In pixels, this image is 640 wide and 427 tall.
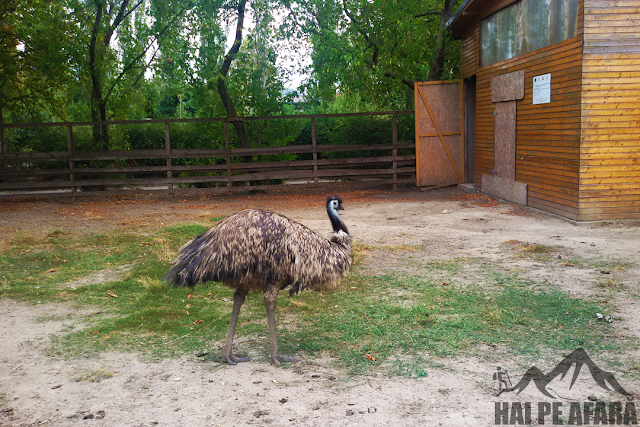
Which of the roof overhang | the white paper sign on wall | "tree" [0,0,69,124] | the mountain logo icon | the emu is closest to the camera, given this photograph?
the mountain logo icon

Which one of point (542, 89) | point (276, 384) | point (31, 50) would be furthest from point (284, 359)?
point (31, 50)

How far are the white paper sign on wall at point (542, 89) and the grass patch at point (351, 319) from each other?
567cm

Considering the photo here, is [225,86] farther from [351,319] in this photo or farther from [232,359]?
[232,359]

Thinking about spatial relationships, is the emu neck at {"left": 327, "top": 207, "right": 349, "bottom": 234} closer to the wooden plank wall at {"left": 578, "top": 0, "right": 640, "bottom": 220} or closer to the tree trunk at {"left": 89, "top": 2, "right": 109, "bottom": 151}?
the wooden plank wall at {"left": 578, "top": 0, "right": 640, "bottom": 220}

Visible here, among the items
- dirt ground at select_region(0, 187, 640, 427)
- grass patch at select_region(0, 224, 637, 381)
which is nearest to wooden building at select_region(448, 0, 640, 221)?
dirt ground at select_region(0, 187, 640, 427)

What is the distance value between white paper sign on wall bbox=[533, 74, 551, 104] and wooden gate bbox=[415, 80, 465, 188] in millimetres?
4568

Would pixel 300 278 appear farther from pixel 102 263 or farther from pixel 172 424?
pixel 102 263

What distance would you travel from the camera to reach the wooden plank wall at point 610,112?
10.7m

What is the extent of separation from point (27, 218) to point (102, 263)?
6.19m

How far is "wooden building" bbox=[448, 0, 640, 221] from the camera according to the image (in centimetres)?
1073

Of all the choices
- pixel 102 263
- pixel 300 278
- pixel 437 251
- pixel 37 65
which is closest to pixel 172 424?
pixel 300 278

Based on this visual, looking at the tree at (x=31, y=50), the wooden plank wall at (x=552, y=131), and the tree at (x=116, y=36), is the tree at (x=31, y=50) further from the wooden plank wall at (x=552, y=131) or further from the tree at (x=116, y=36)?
the wooden plank wall at (x=552, y=131)

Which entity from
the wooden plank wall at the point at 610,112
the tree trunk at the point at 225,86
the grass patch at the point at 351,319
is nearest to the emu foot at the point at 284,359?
the grass patch at the point at 351,319

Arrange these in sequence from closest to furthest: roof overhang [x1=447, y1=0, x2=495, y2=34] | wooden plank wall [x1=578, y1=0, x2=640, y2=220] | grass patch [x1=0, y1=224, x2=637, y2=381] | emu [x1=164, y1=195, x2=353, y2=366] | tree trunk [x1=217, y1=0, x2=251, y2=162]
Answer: emu [x1=164, y1=195, x2=353, y2=366] → grass patch [x1=0, y1=224, x2=637, y2=381] → wooden plank wall [x1=578, y1=0, x2=640, y2=220] → roof overhang [x1=447, y1=0, x2=495, y2=34] → tree trunk [x1=217, y1=0, x2=251, y2=162]
